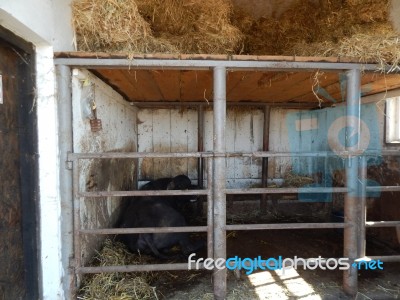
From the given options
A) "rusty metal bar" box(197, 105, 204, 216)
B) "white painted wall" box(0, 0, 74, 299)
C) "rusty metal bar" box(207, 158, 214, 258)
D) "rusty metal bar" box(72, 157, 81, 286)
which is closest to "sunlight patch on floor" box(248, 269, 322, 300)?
"rusty metal bar" box(207, 158, 214, 258)

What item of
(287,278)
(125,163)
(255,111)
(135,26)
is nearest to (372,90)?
(255,111)

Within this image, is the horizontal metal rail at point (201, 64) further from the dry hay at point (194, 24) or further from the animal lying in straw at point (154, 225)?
the animal lying in straw at point (154, 225)

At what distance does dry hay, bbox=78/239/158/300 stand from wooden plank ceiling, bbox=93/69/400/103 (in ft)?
5.44

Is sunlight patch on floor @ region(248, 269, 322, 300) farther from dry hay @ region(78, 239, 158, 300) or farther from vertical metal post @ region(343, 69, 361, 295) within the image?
dry hay @ region(78, 239, 158, 300)

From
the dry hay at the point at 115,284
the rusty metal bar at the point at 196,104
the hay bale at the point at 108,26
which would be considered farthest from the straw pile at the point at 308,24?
the dry hay at the point at 115,284

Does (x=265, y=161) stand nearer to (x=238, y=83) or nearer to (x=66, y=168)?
(x=238, y=83)

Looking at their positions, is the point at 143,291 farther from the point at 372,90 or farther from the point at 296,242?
the point at 372,90

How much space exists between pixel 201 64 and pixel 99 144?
4.19 ft

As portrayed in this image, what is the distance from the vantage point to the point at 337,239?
Answer: 3.34 m

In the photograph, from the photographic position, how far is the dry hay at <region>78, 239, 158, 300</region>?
2.04 metres

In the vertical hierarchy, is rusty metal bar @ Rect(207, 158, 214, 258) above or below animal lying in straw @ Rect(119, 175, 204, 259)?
above

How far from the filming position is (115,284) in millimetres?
2160

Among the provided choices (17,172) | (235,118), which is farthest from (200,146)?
(17,172)

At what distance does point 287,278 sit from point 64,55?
2520 millimetres
